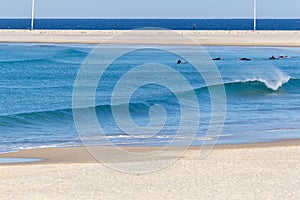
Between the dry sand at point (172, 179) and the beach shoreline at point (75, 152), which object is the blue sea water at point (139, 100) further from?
the dry sand at point (172, 179)

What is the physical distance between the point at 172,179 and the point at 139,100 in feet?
57.1

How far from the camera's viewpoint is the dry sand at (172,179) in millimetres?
10797

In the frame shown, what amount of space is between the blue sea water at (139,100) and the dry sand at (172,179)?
2932mm

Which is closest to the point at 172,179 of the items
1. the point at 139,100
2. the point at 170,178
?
the point at 170,178

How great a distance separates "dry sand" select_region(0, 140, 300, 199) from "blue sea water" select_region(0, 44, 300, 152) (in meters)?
2.93

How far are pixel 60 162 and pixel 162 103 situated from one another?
14.1m

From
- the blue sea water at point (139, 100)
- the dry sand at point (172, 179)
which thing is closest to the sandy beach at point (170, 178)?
the dry sand at point (172, 179)

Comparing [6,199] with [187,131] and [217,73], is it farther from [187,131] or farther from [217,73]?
[217,73]

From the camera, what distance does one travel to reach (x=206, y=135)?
728 inches

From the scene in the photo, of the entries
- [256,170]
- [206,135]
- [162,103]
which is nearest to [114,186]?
[256,170]

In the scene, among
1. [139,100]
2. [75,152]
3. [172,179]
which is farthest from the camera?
[139,100]

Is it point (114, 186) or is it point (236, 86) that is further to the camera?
point (236, 86)

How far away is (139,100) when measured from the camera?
2925 centimetres

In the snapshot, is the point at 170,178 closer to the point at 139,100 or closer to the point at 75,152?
the point at 75,152
